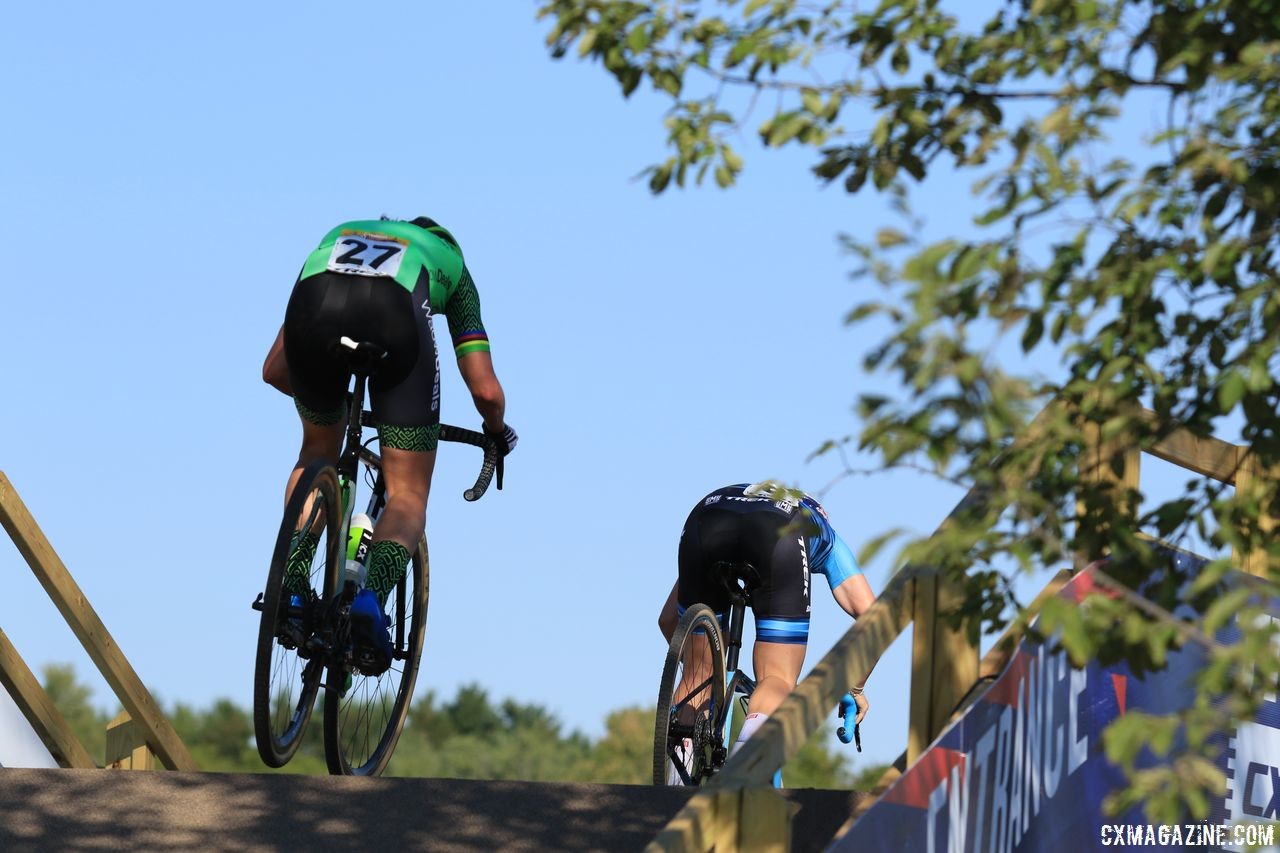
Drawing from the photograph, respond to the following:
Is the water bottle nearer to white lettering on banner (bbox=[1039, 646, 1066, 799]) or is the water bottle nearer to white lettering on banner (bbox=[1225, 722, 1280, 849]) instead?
white lettering on banner (bbox=[1039, 646, 1066, 799])

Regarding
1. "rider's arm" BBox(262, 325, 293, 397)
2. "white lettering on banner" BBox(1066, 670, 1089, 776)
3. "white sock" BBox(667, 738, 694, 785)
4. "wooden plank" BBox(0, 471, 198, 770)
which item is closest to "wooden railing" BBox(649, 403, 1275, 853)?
"white lettering on banner" BBox(1066, 670, 1089, 776)

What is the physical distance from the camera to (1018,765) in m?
5.99

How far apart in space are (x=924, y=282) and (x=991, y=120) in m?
0.81

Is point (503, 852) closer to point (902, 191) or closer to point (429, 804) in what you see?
point (429, 804)

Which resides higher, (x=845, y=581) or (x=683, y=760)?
(x=845, y=581)

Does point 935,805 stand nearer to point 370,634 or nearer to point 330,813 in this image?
point 330,813

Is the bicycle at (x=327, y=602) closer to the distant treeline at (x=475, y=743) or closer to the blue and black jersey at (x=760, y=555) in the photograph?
the blue and black jersey at (x=760, y=555)

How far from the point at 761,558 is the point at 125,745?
9.27 ft

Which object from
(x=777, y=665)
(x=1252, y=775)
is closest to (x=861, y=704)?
(x=777, y=665)

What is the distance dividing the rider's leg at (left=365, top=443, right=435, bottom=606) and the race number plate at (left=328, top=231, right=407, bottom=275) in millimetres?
614

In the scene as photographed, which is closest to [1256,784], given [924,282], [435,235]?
[435,235]

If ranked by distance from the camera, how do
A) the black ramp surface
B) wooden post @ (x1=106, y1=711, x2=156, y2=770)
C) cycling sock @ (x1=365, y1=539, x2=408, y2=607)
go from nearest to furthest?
1. the black ramp surface
2. cycling sock @ (x1=365, y1=539, x2=408, y2=607)
3. wooden post @ (x1=106, y1=711, x2=156, y2=770)

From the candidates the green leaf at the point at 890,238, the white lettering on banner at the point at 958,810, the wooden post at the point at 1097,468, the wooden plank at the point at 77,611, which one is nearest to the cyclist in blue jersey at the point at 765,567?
the wooden plank at the point at 77,611

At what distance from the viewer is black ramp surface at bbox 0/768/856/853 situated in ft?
18.9
